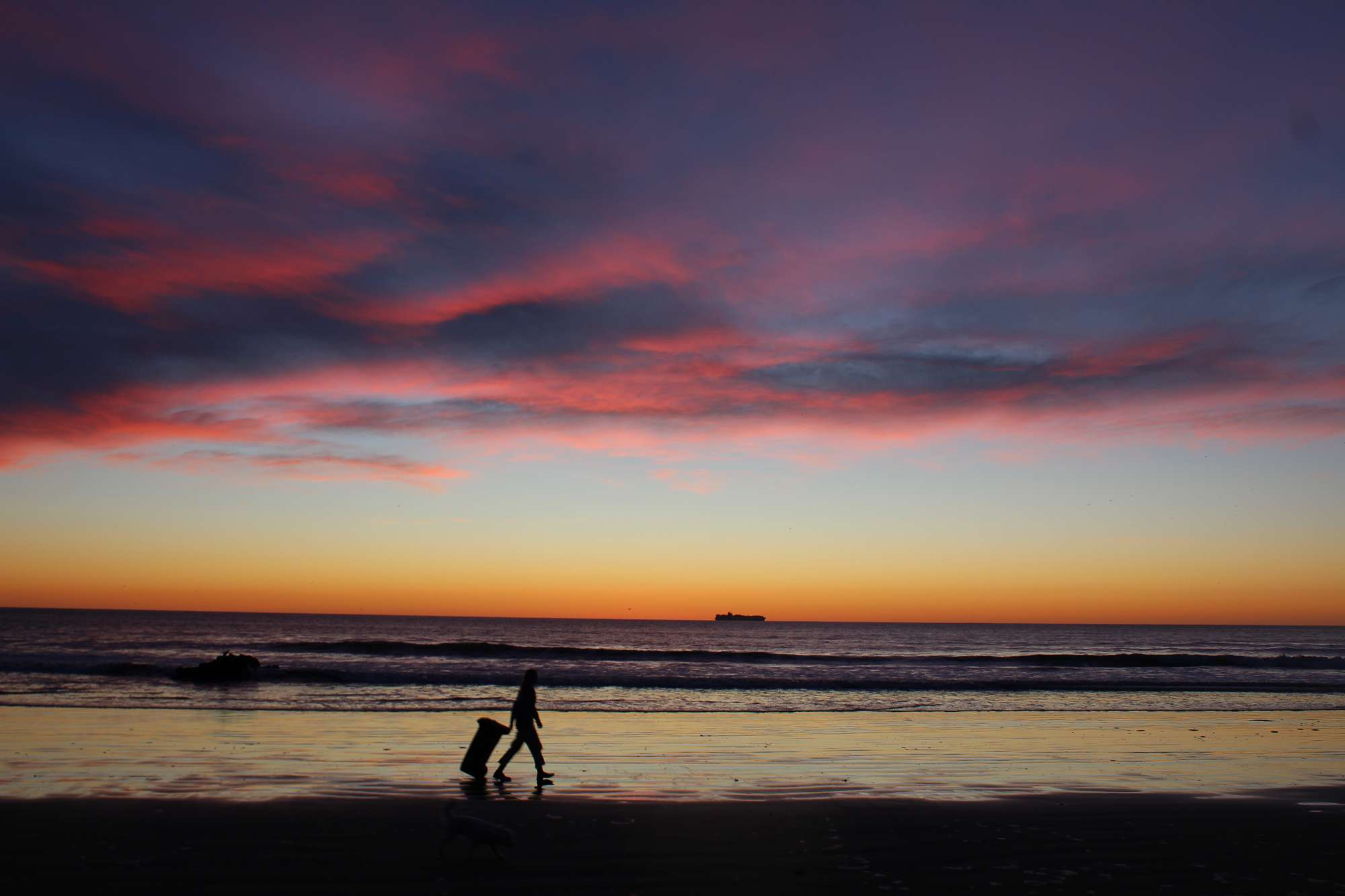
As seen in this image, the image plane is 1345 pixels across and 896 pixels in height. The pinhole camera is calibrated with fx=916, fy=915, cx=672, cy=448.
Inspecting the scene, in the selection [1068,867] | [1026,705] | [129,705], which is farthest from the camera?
[1026,705]

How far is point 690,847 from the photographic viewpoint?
10008 mm

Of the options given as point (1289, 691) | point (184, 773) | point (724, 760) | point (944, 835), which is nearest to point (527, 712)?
point (724, 760)

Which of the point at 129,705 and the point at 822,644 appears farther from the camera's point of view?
the point at 822,644

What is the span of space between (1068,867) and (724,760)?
740 centimetres

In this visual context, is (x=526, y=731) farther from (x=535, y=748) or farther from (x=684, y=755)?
(x=684, y=755)

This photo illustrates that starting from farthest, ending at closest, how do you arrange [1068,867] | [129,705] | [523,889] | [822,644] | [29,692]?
[822,644] → [29,692] → [129,705] → [1068,867] → [523,889]

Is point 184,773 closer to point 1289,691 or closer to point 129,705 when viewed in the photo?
point 129,705

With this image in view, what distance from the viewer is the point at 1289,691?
33375 millimetres

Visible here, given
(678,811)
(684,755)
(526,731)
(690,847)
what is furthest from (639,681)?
(690,847)

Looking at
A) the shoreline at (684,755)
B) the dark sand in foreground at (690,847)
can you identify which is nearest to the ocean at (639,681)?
the shoreline at (684,755)

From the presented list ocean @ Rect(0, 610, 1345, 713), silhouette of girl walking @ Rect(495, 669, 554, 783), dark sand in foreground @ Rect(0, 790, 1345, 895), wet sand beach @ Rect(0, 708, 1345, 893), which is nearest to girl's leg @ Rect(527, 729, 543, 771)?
silhouette of girl walking @ Rect(495, 669, 554, 783)

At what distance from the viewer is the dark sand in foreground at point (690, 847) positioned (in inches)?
343

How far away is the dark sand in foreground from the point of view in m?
8.70

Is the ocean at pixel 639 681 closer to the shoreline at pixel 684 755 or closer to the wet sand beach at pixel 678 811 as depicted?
the shoreline at pixel 684 755
